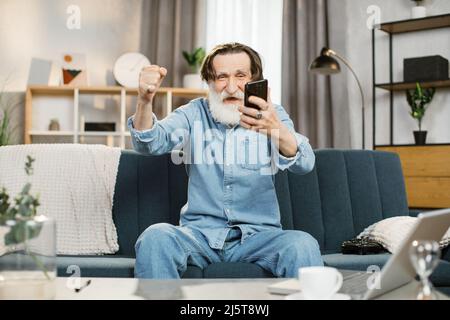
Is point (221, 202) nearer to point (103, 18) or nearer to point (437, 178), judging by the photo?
point (437, 178)

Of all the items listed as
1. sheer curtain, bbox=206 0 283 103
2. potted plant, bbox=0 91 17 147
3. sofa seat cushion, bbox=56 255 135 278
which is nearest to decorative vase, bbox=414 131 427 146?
sheer curtain, bbox=206 0 283 103

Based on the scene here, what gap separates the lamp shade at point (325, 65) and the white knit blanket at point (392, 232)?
163 centimetres

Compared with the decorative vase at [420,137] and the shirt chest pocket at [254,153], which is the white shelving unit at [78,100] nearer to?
the decorative vase at [420,137]

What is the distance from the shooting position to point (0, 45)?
15.0 ft

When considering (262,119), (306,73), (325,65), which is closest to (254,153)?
(262,119)

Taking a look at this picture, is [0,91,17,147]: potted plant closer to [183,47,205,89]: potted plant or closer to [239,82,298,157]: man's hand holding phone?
[183,47,205,89]: potted plant

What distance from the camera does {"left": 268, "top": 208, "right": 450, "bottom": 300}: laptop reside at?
1125mm

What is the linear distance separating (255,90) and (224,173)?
1.27 feet

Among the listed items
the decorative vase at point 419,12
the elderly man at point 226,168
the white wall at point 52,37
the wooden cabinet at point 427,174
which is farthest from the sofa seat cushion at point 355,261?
the white wall at point 52,37

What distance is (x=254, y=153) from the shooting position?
205 cm

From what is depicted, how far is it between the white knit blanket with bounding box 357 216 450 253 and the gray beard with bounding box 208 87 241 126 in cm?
73

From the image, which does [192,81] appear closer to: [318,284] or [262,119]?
[262,119]

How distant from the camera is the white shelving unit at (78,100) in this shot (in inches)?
Answer: 169

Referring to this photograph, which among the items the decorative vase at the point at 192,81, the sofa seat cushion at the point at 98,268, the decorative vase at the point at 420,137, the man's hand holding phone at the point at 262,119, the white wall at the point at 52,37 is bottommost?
the sofa seat cushion at the point at 98,268
